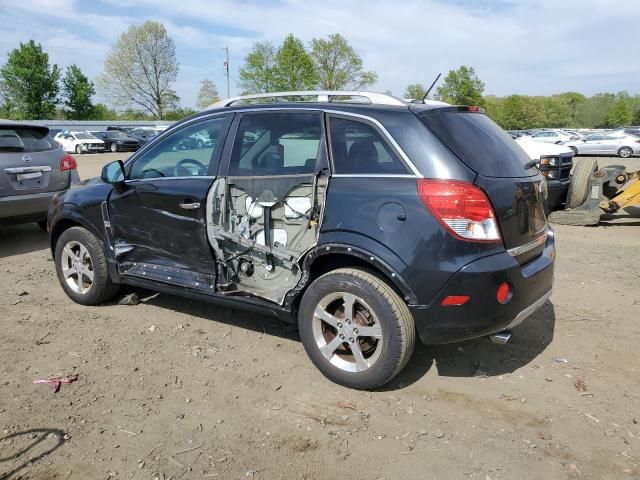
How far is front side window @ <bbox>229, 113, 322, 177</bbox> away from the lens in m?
3.62

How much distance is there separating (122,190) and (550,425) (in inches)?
142

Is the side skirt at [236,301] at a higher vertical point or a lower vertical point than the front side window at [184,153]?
lower

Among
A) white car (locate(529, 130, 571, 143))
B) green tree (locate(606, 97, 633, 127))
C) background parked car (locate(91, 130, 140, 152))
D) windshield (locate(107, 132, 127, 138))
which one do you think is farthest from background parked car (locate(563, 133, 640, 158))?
green tree (locate(606, 97, 633, 127))

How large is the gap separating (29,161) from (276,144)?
4.51 metres

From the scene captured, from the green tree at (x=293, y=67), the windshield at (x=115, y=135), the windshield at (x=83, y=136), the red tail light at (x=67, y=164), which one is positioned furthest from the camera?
the green tree at (x=293, y=67)

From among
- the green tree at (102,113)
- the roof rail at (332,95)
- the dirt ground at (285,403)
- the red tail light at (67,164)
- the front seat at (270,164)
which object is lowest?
the dirt ground at (285,403)

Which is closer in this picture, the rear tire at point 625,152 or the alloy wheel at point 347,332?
the alloy wheel at point 347,332

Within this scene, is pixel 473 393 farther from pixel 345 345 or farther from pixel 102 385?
pixel 102 385

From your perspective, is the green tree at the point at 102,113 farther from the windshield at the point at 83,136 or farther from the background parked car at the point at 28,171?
the background parked car at the point at 28,171

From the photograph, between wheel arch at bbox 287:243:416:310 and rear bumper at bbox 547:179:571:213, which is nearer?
wheel arch at bbox 287:243:416:310

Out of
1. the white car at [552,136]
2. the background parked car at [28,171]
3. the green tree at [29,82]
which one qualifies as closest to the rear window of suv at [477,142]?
the background parked car at [28,171]

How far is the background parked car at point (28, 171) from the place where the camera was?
258 inches

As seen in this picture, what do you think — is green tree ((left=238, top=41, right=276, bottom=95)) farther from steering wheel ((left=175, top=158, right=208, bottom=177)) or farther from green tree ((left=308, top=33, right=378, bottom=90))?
steering wheel ((left=175, top=158, right=208, bottom=177))

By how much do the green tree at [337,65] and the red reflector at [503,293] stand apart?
182 ft
